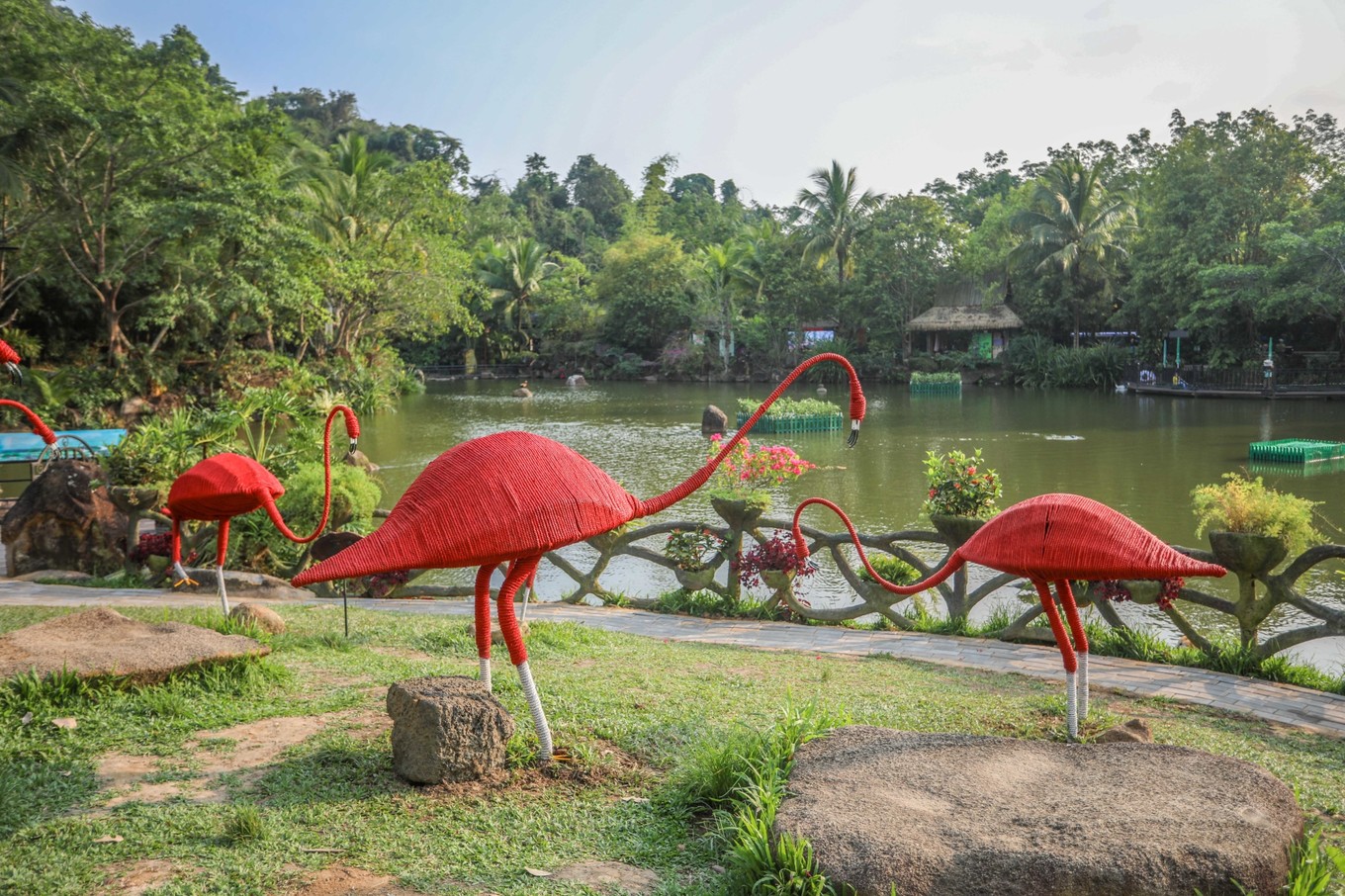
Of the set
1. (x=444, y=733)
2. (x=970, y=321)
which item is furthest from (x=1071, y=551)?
(x=970, y=321)

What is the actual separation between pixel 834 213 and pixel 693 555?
37.5 metres

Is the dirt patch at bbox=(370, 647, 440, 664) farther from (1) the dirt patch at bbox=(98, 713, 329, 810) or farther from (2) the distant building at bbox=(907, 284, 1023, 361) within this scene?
(2) the distant building at bbox=(907, 284, 1023, 361)

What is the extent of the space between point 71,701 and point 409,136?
2665 inches

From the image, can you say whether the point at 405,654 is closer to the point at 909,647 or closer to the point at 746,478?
the point at 909,647

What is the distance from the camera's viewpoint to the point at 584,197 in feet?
253

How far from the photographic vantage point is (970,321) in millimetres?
43094

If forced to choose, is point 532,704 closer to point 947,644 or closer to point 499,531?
point 499,531

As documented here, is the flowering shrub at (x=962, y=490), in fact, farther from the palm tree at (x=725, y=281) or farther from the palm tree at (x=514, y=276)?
the palm tree at (x=514, y=276)

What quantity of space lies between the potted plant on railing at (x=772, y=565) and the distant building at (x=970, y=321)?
36647 mm

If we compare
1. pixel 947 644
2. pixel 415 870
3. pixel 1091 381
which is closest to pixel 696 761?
pixel 415 870

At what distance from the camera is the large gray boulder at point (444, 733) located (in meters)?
4.13

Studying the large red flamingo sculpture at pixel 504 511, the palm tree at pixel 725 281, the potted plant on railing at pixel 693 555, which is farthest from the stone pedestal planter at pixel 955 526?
the palm tree at pixel 725 281

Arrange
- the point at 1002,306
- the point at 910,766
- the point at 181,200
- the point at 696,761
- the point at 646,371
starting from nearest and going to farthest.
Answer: the point at 910,766 → the point at 696,761 → the point at 181,200 → the point at 1002,306 → the point at 646,371

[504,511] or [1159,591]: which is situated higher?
[504,511]
